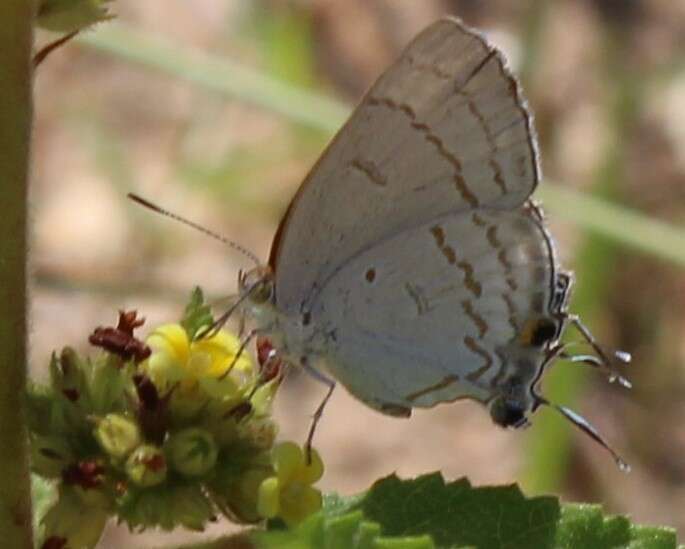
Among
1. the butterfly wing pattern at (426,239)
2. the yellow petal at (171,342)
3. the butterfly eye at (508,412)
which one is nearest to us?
the yellow petal at (171,342)

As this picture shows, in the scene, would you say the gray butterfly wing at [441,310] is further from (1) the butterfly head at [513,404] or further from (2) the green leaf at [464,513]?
(2) the green leaf at [464,513]

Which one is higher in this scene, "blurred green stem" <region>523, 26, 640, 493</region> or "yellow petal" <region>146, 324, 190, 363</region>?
"blurred green stem" <region>523, 26, 640, 493</region>

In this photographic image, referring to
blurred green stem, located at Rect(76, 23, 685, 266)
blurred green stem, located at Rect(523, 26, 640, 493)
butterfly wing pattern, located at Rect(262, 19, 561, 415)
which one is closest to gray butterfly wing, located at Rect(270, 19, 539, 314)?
butterfly wing pattern, located at Rect(262, 19, 561, 415)

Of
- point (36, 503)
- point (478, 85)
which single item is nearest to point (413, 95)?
point (478, 85)

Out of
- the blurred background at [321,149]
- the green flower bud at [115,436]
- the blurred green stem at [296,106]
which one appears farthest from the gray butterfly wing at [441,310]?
the blurred background at [321,149]

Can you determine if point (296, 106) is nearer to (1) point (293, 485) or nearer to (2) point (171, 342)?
(2) point (171, 342)

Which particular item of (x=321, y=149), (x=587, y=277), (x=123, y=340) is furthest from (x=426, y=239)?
(x=321, y=149)

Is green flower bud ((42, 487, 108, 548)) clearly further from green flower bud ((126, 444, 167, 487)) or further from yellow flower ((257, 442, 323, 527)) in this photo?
yellow flower ((257, 442, 323, 527))
